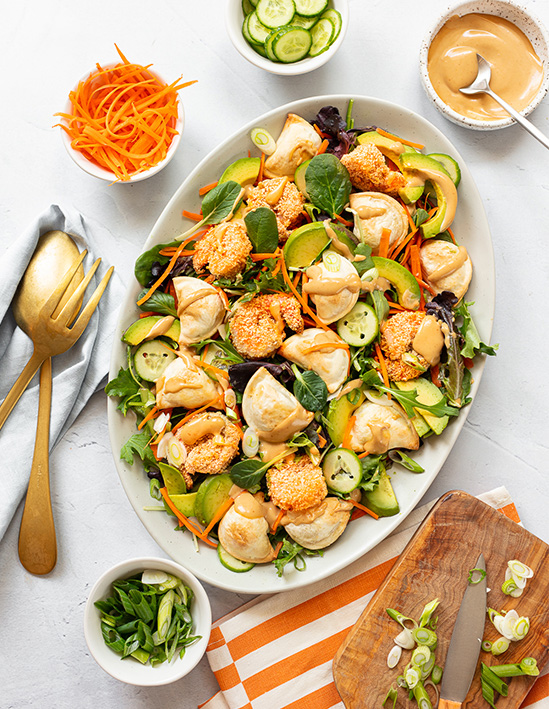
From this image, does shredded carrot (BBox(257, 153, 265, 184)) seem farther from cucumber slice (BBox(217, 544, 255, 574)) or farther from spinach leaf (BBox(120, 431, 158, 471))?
cucumber slice (BBox(217, 544, 255, 574))

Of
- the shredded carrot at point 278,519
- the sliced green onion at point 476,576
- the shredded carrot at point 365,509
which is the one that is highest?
the shredded carrot at point 278,519

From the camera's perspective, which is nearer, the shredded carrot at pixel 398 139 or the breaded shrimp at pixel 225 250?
the breaded shrimp at pixel 225 250

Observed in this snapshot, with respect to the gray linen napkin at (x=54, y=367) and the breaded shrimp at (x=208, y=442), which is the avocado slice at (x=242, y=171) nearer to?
the gray linen napkin at (x=54, y=367)

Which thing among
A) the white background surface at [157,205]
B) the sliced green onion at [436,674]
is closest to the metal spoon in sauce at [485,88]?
the white background surface at [157,205]

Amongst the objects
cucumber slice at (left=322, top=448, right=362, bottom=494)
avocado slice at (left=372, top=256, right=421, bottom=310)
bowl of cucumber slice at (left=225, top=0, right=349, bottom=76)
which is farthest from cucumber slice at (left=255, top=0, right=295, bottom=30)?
cucumber slice at (left=322, top=448, right=362, bottom=494)

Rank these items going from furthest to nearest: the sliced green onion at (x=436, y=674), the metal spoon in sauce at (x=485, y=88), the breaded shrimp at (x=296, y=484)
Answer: the metal spoon in sauce at (x=485, y=88)
the sliced green onion at (x=436, y=674)
the breaded shrimp at (x=296, y=484)

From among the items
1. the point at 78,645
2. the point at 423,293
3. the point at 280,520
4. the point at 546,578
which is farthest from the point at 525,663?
the point at 78,645

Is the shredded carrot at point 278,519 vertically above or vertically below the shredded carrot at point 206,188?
below
